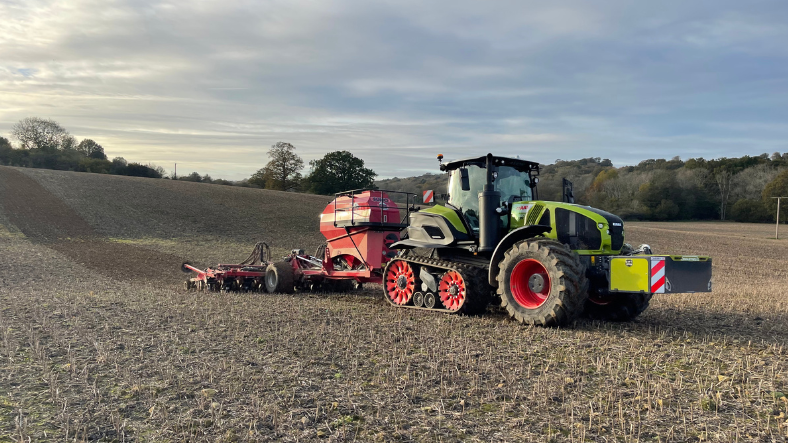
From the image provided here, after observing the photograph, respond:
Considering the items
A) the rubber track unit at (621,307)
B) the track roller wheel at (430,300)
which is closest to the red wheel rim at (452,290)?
the track roller wheel at (430,300)

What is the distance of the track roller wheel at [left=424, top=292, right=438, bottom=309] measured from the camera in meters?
9.88

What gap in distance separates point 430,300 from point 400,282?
2.99 feet

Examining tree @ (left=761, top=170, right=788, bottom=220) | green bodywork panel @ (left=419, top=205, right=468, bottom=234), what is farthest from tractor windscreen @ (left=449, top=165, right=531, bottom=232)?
tree @ (left=761, top=170, right=788, bottom=220)

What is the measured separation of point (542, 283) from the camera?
816 cm

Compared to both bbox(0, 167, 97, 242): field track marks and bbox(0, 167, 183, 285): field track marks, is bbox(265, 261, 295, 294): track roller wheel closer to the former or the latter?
bbox(0, 167, 183, 285): field track marks

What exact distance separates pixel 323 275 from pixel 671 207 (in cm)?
5154

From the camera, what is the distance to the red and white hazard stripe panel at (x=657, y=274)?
731 cm

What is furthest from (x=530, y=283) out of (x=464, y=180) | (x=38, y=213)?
(x=38, y=213)

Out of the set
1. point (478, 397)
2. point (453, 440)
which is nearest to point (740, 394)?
point (478, 397)

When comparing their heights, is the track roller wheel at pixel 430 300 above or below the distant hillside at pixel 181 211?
below

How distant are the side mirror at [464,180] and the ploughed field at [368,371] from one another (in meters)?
2.31

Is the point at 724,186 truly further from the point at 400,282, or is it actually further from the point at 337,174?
the point at 400,282

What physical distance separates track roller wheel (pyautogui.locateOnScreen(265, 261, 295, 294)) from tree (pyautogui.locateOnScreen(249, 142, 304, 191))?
53244mm

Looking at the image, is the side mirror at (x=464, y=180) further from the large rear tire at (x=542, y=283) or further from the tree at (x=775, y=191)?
the tree at (x=775, y=191)
